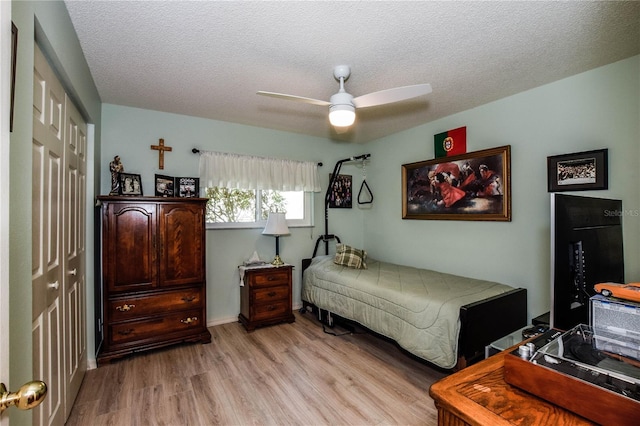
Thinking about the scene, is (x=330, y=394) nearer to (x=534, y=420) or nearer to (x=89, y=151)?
(x=534, y=420)

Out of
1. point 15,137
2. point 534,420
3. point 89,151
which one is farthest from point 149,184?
point 534,420

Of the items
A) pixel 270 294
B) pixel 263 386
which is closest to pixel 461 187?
pixel 270 294

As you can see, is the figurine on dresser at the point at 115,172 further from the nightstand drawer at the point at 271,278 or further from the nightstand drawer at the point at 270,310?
the nightstand drawer at the point at 270,310

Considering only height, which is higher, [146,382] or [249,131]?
[249,131]

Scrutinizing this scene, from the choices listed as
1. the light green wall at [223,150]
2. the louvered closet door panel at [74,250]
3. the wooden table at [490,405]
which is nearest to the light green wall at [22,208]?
the louvered closet door panel at [74,250]

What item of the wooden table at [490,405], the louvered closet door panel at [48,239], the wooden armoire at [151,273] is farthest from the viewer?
the wooden armoire at [151,273]

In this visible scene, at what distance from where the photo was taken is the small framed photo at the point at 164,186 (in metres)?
3.27

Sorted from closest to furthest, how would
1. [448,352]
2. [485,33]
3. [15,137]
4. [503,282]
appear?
1. [15,137]
2. [485,33]
3. [448,352]
4. [503,282]

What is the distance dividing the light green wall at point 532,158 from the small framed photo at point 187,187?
2.63m

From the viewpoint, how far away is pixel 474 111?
10.6ft

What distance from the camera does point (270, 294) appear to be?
3.58m

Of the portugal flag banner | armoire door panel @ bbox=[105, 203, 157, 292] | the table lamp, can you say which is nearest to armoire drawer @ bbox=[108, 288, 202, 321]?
armoire door panel @ bbox=[105, 203, 157, 292]

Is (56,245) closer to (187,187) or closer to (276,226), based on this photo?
(187,187)

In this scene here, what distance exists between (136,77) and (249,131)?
152 cm
